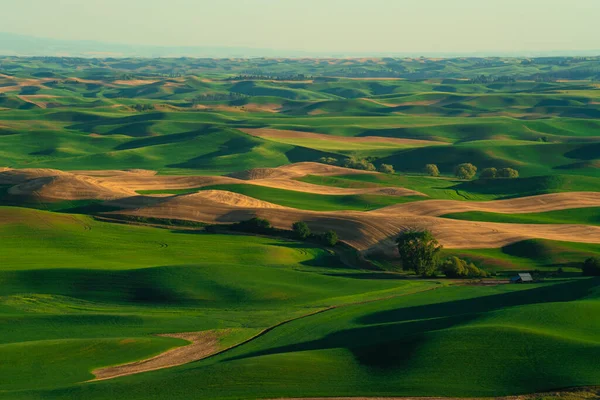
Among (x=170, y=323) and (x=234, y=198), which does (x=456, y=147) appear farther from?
(x=170, y=323)

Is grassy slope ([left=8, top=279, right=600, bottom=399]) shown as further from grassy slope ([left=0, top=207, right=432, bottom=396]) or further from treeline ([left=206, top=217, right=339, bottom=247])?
treeline ([left=206, top=217, right=339, bottom=247])

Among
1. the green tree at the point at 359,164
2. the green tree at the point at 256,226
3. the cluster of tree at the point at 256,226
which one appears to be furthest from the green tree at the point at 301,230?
the green tree at the point at 359,164

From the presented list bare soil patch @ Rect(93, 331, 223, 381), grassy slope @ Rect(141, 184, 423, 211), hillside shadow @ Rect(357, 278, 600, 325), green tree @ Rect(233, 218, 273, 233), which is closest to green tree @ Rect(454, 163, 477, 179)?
grassy slope @ Rect(141, 184, 423, 211)

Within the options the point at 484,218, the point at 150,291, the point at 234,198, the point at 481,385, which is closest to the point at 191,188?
the point at 234,198

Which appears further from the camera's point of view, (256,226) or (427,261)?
(256,226)

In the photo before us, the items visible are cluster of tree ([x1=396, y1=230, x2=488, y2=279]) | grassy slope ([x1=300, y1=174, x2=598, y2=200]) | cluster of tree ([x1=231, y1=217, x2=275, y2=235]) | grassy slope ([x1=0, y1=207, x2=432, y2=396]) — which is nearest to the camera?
grassy slope ([x1=0, y1=207, x2=432, y2=396])

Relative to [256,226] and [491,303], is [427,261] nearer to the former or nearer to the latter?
[491,303]

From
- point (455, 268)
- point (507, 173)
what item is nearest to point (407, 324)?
point (455, 268)

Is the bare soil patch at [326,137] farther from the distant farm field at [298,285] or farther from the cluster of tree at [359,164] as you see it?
the distant farm field at [298,285]
